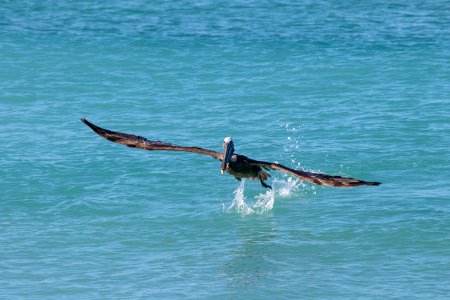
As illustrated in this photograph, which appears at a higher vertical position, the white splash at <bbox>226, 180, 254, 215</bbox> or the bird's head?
the bird's head

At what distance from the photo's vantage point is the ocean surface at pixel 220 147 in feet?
80.4

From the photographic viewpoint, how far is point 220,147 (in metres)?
33.5

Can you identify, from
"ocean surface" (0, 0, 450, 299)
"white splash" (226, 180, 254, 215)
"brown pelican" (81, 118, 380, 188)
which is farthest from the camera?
"white splash" (226, 180, 254, 215)

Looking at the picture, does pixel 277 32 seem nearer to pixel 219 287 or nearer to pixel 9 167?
pixel 9 167

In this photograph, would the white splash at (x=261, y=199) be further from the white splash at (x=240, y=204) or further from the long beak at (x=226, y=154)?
the long beak at (x=226, y=154)

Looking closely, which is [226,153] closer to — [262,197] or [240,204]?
[240,204]

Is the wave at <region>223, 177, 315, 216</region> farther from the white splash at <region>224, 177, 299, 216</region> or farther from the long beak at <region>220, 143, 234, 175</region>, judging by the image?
the long beak at <region>220, 143, 234, 175</region>

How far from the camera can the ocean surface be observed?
2450cm

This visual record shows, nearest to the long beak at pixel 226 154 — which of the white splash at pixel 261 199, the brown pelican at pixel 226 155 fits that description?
the brown pelican at pixel 226 155

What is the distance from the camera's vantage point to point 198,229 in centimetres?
2731

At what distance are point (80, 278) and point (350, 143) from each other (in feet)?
39.2

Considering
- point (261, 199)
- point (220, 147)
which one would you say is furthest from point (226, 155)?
point (220, 147)

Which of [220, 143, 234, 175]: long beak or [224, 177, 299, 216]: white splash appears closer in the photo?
[220, 143, 234, 175]: long beak

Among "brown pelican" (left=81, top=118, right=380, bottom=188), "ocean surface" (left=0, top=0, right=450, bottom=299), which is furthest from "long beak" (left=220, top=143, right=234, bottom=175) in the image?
"ocean surface" (left=0, top=0, right=450, bottom=299)
